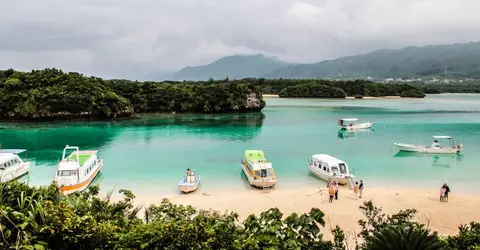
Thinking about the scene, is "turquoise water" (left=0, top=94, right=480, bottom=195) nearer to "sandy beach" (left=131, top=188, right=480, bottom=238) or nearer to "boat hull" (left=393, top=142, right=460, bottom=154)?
"boat hull" (left=393, top=142, right=460, bottom=154)

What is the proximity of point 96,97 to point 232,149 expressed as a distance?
3651 cm

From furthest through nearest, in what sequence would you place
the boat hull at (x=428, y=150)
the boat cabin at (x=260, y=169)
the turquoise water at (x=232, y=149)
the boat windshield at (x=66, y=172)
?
the boat hull at (x=428, y=150)
the turquoise water at (x=232, y=149)
the boat cabin at (x=260, y=169)
the boat windshield at (x=66, y=172)

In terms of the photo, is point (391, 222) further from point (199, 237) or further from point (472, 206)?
point (472, 206)

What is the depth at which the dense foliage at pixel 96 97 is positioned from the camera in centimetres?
5950

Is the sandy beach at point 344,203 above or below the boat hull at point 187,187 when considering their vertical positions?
below

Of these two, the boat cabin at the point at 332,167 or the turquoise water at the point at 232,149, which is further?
the turquoise water at the point at 232,149

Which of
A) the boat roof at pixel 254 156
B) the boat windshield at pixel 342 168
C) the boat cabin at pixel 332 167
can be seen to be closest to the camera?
the boat cabin at pixel 332 167

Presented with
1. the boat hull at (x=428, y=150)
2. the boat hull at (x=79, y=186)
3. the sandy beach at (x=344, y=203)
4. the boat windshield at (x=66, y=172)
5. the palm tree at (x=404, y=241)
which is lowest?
the sandy beach at (x=344, y=203)

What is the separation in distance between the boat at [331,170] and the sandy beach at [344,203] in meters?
1.13

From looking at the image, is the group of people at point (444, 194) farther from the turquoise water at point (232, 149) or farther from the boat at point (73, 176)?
the boat at point (73, 176)

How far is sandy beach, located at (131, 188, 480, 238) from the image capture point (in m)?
16.9

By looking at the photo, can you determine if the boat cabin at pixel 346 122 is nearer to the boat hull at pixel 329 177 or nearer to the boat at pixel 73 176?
the boat hull at pixel 329 177

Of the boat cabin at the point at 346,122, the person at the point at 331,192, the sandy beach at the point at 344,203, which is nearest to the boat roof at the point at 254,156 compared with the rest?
the sandy beach at the point at 344,203

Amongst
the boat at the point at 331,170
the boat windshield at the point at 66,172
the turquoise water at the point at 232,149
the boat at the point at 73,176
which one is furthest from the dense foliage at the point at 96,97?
the boat at the point at 331,170
